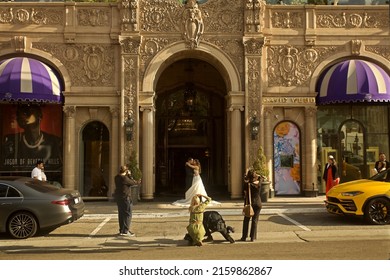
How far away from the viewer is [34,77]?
16.1 m

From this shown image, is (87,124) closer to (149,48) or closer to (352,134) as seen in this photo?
(149,48)

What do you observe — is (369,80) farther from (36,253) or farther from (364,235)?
(36,253)

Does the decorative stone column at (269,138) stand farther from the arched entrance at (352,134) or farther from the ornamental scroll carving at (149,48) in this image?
the ornamental scroll carving at (149,48)

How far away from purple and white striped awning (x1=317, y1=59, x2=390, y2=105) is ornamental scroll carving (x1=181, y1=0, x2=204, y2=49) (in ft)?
19.0

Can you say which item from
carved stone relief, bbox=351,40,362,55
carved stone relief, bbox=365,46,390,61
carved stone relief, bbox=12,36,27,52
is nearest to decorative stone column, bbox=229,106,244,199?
carved stone relief, bbox=351,40,362,55

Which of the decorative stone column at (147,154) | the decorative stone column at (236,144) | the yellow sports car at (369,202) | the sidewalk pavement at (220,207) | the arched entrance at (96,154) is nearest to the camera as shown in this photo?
the yellow sports car at (369,202)

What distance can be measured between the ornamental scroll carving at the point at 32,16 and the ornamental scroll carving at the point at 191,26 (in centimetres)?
525

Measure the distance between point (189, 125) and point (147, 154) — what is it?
205 inches

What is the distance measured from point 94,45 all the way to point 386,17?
12796 mm

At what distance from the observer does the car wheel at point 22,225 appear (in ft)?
34.1

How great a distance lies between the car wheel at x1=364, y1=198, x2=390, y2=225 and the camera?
37.2 feet

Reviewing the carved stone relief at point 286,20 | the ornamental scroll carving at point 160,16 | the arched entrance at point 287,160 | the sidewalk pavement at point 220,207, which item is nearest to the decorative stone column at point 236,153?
the sidewalk pavement at point 220,207

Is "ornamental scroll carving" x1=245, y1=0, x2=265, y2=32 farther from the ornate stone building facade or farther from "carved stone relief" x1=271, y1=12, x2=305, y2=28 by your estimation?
"carved stone relief" x1=271, y1=12, x2=305, y2=28

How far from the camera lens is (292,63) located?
A: 17953 millimetres
